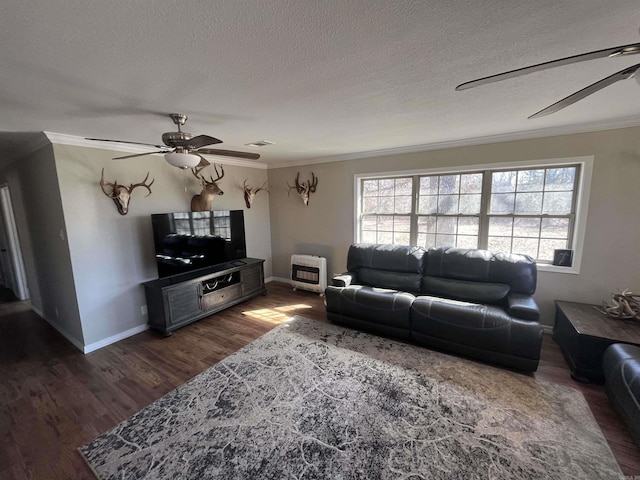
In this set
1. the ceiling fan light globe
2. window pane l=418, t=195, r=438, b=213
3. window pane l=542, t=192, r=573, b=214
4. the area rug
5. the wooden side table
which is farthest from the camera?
window pane l=418, t=195, r=438, b=213

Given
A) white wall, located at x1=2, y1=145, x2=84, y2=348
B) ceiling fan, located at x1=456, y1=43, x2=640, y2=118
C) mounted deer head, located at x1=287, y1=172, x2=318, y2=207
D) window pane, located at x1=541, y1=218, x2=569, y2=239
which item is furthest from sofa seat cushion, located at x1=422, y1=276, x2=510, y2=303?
white wall, located at x1=2, y1=145, x2=84, y2=348

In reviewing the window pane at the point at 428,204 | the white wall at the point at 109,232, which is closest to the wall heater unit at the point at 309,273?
the window pane at the point at 428,204

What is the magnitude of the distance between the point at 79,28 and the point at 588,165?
4.33 meters

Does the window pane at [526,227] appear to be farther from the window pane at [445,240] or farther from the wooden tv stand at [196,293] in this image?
the wooden tv stand at [196,293]

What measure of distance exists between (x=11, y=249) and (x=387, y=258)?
636 centimetres

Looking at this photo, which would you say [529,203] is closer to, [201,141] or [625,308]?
[625,308]

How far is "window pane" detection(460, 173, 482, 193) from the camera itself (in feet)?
11.7

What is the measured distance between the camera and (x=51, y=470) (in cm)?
167

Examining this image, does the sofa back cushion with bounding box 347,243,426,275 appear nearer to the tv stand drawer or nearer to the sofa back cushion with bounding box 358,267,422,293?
the sofa back cushion with bounding box 358,267,422,293

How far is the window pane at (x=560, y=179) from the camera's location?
3070mm

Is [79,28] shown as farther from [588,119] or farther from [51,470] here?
[588,119]

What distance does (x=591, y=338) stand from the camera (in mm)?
2266

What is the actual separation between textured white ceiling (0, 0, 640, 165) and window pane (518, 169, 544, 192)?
0.80 meters

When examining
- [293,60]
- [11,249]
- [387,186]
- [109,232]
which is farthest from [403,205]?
[11,249]
